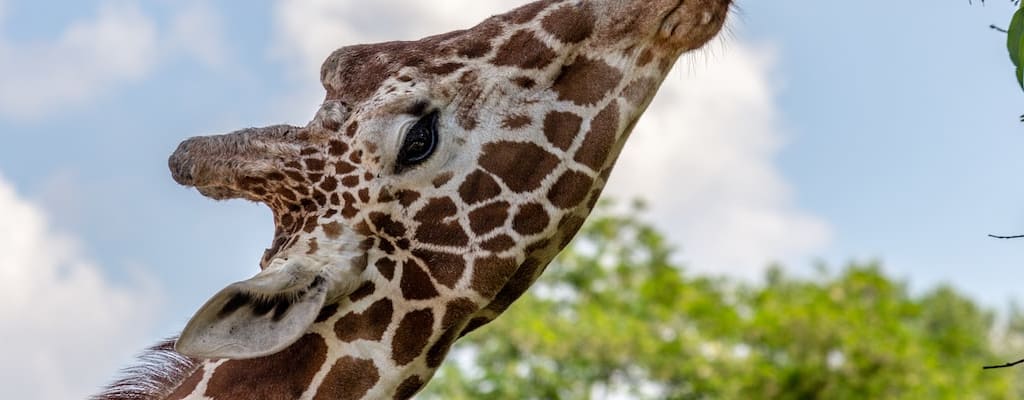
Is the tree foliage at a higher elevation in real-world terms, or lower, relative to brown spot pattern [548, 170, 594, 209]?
higher

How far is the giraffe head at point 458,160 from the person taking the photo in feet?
15.6

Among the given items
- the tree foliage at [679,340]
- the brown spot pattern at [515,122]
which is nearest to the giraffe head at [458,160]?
the brown spot pattern at [515,122]

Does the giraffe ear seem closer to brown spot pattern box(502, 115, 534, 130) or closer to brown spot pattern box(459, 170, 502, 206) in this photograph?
brown spot pattern box(459, 170, 502, 206)

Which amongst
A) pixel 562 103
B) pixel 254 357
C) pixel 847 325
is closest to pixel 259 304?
pixel 254 357

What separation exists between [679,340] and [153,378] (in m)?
19.7

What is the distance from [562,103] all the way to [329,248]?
106 cm

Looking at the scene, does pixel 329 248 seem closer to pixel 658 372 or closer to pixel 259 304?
pixel 259 304

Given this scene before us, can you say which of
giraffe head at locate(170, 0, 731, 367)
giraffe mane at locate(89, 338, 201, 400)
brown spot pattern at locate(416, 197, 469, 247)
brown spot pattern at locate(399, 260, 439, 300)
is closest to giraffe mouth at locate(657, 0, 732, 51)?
giraffe head at locate(170, 0, 731, 367)

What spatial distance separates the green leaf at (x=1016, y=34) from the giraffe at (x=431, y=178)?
4.54ft

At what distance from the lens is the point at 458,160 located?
15.9ft

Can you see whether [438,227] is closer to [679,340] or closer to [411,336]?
[411,336]

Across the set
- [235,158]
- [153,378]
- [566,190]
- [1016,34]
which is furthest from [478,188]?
[1016,34]

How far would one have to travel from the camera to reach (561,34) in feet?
16.2

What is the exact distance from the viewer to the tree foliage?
74.2ft
